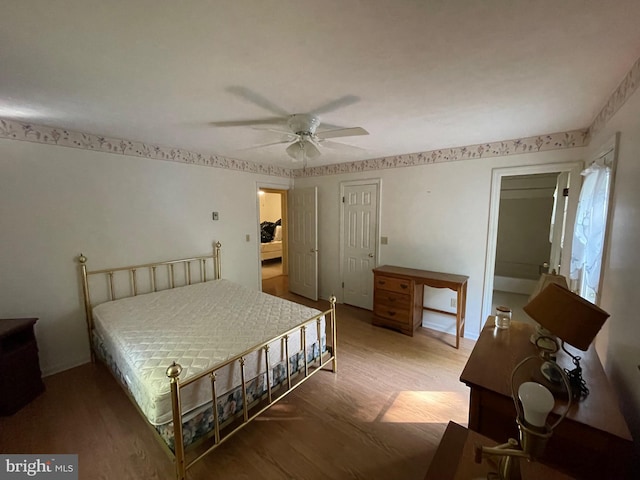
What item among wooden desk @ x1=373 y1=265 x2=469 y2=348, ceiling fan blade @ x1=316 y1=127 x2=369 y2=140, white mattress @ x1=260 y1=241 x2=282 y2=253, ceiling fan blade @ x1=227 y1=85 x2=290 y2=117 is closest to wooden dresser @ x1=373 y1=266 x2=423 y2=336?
wooden desk @ x1=373 y1=265 x2=469 y2=348

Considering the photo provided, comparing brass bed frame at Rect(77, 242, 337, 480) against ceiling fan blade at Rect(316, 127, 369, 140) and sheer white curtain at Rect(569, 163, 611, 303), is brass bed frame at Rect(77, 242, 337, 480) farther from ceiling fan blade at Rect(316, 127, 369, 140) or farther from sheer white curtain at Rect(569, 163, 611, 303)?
sheer white curtain at Rect(569, 163, 611, 303)

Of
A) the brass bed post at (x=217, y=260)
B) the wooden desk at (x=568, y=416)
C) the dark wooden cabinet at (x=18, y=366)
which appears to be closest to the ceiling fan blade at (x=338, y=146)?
the brass bed post at (x=217, y=260)

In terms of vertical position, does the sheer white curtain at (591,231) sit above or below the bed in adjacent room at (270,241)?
above

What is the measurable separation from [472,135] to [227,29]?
8.20 ft

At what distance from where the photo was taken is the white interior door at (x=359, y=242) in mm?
4000

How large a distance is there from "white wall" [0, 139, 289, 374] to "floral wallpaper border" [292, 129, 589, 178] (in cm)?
220

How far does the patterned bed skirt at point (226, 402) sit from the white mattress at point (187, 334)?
0.19 ft

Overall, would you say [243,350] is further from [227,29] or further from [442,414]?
[227,29]

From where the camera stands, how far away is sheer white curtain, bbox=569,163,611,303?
172 centimetres

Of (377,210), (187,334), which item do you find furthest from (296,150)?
(377,210)

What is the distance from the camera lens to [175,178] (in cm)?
331

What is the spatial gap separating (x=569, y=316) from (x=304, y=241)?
384 cm

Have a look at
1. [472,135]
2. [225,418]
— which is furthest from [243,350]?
[472,135]

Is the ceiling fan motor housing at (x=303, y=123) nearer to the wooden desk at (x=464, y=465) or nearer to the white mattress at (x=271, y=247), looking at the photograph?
the wooden desk at (x=464, y=465)
